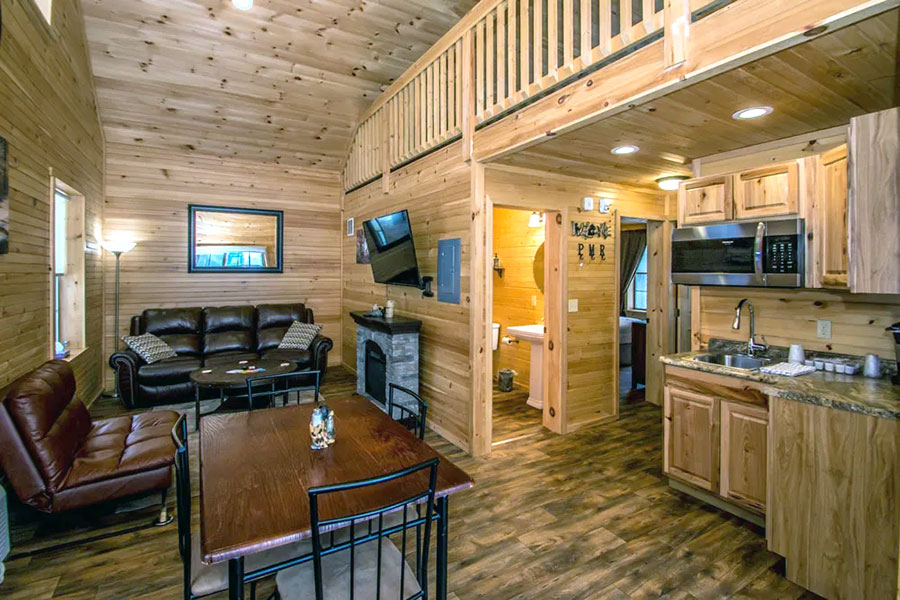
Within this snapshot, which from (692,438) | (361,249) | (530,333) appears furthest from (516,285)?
(692,438)

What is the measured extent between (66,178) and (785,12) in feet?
16.9

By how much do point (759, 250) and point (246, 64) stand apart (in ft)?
16.8

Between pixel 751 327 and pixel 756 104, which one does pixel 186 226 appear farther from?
pixel 751 327

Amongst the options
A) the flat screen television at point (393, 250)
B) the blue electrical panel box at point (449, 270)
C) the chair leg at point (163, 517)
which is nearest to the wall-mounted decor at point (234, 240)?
the flat screen television at point (393, 250)

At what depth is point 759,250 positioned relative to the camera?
9.25ft

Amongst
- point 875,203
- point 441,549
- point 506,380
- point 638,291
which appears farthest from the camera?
point 638,291

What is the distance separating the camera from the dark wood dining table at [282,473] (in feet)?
4.36

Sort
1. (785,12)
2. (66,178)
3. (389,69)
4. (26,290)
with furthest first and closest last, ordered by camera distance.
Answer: (389,69), (66,178), (26,290), (785,12)

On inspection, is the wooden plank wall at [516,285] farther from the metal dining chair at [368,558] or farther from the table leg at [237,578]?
the table leg at [237,578]

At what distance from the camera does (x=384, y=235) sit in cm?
471

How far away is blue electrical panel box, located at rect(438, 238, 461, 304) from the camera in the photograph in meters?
3.93

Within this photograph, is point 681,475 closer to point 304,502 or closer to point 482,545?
point 482,545

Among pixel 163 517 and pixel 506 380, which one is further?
pixel 506 380

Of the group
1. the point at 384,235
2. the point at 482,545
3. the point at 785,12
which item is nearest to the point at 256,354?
the point at 384,235
